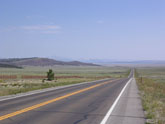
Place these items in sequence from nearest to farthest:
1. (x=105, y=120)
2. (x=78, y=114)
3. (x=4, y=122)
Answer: (x=4, y=122) → (x=105, y=120) → (x=78, y=114)

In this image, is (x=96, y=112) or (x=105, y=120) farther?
(x=96, y=112)

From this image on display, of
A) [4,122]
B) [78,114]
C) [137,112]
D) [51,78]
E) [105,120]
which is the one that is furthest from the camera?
[51,78]

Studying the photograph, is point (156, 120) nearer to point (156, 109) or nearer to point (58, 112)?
point (156, 109)

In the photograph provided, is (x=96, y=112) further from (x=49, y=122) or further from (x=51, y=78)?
(x=51, y=78)

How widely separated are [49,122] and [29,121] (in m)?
0.73

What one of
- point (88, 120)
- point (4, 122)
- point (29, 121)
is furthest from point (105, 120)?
point (4, 122)

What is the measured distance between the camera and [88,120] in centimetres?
1024

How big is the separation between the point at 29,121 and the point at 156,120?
4805 millimetres

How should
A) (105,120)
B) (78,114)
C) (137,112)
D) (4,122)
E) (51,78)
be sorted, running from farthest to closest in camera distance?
1. (51,78)
2. (137,112)
3. (78,114)
4. (105,120)
5. (4,122)

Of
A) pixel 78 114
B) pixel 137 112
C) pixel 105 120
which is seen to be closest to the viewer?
pixel 105 120

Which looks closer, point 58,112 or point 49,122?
point 49,122

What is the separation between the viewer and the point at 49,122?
31.8 ft

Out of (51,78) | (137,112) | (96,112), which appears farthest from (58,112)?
(51,78)

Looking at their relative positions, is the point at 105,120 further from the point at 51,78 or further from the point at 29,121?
the point at 51,78
